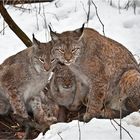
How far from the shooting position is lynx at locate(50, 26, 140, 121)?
6742mm

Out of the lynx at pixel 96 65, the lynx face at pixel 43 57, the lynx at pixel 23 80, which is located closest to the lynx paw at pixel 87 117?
the lynx at pixel 96 65

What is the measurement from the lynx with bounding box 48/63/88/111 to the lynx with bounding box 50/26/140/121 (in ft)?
0.64

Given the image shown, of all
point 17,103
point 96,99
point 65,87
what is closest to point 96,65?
point 96,99

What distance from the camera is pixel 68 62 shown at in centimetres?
663

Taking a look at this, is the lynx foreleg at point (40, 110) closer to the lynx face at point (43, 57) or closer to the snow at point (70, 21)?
the lynx face at point (43, 57)

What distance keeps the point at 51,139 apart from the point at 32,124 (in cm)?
126

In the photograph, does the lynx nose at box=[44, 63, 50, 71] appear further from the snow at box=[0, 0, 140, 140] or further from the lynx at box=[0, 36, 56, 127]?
the snow at box=[0, 0, 140, 140]

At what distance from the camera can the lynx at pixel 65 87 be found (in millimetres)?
7246

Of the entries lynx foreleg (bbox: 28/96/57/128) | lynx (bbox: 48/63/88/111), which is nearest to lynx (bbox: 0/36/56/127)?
lynx foreleg (bbox: 28/96/57/128)

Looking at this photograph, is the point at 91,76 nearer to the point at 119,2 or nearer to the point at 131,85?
the point at 131,85

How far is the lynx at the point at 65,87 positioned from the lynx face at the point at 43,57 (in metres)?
0.44

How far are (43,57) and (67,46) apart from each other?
0.95ft

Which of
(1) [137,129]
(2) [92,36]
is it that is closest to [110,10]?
(2) [92,36]

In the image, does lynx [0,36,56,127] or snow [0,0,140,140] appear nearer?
lynx [0,36,56,127]
